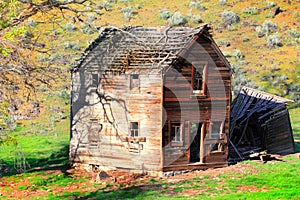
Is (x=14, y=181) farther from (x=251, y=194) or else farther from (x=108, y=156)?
(x=251, y=194)

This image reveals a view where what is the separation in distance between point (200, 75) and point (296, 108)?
2014cm

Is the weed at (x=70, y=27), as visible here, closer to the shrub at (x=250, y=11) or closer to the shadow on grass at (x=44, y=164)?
the shrub at (x=250, y=11)

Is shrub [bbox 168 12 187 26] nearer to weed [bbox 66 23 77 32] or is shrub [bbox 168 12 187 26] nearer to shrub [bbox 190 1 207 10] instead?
shrub [bbox 190 1 207 10]

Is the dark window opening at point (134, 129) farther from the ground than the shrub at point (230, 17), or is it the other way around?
the shrub at point (230, 17)

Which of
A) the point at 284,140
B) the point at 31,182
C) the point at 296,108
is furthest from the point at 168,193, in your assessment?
the point at 296,108

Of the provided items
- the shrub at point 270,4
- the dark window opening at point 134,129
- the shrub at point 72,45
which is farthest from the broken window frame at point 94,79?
the shrub at point 270,4

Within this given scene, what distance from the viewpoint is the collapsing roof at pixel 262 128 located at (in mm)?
A: 25016

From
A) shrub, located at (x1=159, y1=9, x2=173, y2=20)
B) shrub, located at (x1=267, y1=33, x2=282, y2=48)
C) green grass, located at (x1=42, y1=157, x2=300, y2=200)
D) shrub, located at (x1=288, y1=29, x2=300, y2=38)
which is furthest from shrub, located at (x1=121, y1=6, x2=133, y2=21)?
green grass, located at (x1=42, y1=157, x2=300, y2=200)

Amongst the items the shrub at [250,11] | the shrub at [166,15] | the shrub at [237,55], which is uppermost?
the shrub at [250,11]

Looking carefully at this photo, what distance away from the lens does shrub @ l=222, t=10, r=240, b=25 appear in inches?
2120

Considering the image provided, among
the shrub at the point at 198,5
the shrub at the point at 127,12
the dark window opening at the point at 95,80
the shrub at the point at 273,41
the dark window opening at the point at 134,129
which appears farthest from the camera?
the shrub at the point at 198,5

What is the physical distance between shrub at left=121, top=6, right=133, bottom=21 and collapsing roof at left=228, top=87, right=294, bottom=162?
29.1 metres

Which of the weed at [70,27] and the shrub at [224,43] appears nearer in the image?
the shrub at [224,43]

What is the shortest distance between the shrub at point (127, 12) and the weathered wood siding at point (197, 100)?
106 feet
